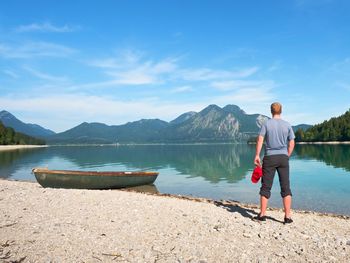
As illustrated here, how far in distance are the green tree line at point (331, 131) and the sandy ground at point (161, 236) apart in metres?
171

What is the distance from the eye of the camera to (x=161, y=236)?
980 centimetres

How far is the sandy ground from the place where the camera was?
825cm

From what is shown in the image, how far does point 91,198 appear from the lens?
17.2m

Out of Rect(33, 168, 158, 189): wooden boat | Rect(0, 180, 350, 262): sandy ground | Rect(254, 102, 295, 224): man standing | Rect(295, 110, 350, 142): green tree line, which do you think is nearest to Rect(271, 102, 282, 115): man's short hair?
Rect(254, 102, 295, 224): man standing

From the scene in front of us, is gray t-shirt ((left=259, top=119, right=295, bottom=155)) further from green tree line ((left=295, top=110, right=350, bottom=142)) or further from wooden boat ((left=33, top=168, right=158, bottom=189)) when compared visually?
green tree line ((left=295, top=110, right=350, bottom=142))

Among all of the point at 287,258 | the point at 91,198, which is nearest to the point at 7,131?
the point at 91,198

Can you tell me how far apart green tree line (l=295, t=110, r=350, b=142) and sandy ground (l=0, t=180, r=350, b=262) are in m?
171

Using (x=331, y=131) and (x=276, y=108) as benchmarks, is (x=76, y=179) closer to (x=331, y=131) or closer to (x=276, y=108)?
(x=276, y=108)

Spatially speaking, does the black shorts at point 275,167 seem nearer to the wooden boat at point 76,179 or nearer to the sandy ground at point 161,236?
the sandy ground at point 161,236

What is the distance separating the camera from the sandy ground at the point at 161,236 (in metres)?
8.25

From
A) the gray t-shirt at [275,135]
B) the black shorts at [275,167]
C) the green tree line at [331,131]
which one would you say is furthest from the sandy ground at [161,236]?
the green tree line at [331,131]

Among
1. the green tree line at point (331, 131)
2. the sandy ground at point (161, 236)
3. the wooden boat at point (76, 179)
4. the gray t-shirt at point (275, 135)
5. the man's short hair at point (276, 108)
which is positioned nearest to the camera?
the sandy ground at point (161, 236)

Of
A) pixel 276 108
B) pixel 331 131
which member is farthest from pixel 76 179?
pixel 331 131

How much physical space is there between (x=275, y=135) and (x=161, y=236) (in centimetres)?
501
